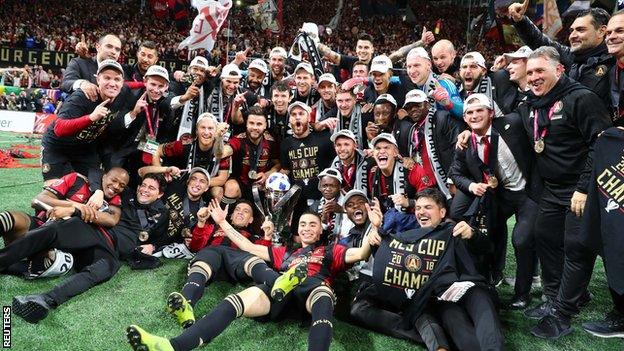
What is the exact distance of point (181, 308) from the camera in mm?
3635

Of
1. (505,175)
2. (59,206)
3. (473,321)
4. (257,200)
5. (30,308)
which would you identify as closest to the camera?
(473,321)

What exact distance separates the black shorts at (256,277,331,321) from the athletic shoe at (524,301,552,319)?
1.85m

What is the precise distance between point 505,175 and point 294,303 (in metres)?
2.22

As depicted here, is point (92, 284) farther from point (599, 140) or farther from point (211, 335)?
point (599, 140)

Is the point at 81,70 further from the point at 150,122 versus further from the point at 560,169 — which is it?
Answer: the point at 560,169

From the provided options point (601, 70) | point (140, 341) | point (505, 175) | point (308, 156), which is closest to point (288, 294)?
point (140, 341)

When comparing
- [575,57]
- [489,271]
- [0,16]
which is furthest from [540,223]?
[0,16]

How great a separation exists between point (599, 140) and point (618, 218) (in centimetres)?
57

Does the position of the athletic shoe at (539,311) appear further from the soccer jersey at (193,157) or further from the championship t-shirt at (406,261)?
the soccer jersey at (193,157)

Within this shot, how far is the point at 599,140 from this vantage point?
3514mm

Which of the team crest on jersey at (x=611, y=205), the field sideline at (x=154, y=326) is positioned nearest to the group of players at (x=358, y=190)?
the team crest on jersey at (x=611, y=205)

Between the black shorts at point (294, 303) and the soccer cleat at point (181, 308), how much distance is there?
0.61 m

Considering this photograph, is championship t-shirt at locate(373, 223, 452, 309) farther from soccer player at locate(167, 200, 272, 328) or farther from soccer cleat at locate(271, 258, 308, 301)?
soccer player at locate(167, 200, 272, 328)

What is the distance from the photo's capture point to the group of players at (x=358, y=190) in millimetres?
3736
